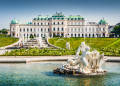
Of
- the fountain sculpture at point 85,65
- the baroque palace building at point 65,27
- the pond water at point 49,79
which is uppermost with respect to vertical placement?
the baroque palace building at point 65,27

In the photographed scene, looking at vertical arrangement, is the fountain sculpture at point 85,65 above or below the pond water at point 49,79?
above

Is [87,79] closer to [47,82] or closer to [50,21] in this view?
[47,82]

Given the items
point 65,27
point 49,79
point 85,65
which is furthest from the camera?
point 65,27

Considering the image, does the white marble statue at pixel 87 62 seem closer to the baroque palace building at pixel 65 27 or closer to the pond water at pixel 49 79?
the pond water at pixel 49 79

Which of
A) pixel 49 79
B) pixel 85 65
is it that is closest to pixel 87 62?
pixel 85 65

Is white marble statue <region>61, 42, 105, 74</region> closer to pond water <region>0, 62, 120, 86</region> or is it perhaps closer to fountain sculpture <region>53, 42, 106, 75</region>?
fountain sculpture <region>53, 42, 106, 75</region>

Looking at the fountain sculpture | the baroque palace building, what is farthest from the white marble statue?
the baroque palace building

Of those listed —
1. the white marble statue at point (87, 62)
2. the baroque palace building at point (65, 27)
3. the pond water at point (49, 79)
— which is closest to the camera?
the pond water at point (49, 79)

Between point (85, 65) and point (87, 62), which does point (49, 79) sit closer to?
point (85, 65)

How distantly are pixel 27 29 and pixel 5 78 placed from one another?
321ft

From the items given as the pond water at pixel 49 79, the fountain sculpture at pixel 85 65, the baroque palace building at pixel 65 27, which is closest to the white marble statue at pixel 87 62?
the fountain sculpture at pixel 85 65

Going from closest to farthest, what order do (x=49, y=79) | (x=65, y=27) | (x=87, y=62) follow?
(x=49, y=79) < (x=87, y=62) < (x=65, y=27)

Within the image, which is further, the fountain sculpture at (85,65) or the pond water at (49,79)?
the fountain sculpture at (85,65)

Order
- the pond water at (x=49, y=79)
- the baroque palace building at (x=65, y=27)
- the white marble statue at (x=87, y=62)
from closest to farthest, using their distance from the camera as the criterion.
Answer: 1. the pond water at (x=49, y=79)
2. the white marble statue at (x=87, y=62)
3. the baroque palace building at (x=65, y=27)
